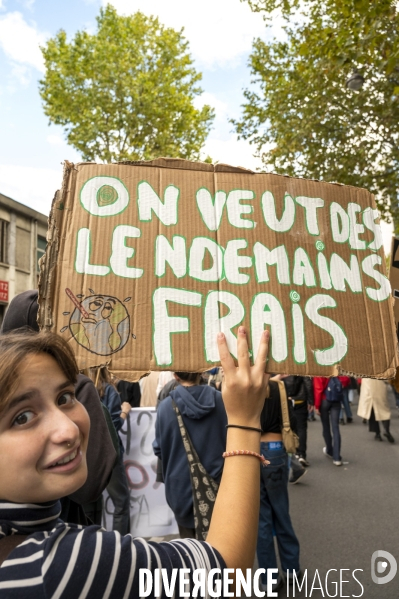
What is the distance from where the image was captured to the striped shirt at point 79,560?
0.88 meters

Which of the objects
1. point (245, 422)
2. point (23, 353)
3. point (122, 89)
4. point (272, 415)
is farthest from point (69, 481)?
point (122, 89)

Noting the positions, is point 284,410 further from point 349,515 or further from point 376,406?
point 376,406

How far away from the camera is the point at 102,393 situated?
14.5 feet

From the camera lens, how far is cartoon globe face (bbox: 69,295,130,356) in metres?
1.47

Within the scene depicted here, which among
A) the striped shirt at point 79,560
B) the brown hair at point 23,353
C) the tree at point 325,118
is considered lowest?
the striped shirt at point 79,560

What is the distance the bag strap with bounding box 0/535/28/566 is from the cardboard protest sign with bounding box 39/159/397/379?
0.55m

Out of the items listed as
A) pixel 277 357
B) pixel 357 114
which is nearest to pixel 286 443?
pixel 277 357

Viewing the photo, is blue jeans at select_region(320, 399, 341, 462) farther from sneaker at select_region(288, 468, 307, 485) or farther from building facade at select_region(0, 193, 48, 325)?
building facade at select_region(0, 193, 48, 325)

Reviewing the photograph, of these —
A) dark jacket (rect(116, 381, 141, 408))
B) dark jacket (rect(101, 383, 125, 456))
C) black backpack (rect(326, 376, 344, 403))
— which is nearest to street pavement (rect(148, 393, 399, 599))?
black backpack (rect(326, 376, 344, 403))

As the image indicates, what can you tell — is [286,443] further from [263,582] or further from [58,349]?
[58,349]

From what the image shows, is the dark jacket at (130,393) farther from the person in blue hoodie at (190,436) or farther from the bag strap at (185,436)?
the bag strap at (185,436)

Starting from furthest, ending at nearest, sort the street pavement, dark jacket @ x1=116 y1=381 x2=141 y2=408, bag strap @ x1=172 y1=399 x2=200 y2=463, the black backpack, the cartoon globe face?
the black backpack
dark jacket @ x1=116 y1=381 x2=141 y2=408
the street pavement
bag strap @ x1=172 y1=399 x2=200 y2=463
the cartoon globe face

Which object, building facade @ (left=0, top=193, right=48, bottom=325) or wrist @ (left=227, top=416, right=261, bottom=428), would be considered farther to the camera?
building facade @ (left=0, top=193, right=48, bottom=325)

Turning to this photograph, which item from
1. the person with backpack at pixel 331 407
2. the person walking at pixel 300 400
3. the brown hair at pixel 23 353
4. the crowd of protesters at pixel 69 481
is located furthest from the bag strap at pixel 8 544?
the person with backpack at pixel 331 407
